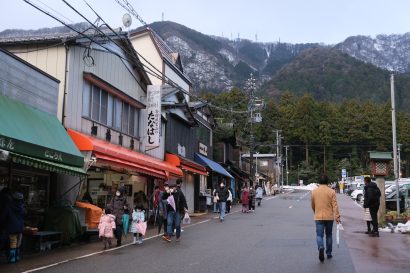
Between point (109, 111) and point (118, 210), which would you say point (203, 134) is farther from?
point (118, 210)

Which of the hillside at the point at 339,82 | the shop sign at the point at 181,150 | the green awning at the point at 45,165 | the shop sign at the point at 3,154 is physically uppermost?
the hillside at the point at 339,82

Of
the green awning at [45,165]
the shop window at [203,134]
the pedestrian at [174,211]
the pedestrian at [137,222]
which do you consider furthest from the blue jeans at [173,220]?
the shop window at [203,134]

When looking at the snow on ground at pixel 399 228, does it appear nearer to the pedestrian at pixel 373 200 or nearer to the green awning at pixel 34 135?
the pedestrian at pixel 373 200

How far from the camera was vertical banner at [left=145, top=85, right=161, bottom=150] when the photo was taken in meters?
23.2

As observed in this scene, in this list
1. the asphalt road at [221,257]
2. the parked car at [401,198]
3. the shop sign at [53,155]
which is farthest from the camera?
the parked car at [401,198]

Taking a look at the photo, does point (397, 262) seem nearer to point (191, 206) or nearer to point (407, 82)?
point (191, 206)

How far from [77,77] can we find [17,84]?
395cm

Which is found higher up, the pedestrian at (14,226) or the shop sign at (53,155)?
the shop sign at (53,155)

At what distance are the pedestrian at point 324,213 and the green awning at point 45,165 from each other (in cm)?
639

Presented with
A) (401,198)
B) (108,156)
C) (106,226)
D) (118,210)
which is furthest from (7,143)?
(401,198)

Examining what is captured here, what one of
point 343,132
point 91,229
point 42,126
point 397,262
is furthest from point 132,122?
point 343,132

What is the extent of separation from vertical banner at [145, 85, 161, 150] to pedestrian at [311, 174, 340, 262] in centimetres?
1312

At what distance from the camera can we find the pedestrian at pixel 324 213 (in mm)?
10750

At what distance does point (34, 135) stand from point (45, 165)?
0.80 meters
